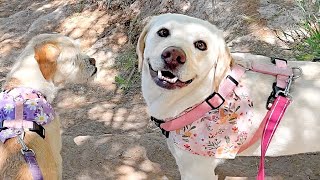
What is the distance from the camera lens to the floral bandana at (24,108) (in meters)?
3.35

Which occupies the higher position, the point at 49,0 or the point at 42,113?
the point at 42,113

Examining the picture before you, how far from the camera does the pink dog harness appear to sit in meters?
3.21

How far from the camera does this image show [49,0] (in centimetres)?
1012

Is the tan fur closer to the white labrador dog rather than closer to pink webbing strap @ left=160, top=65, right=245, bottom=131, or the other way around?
the white labrador dog

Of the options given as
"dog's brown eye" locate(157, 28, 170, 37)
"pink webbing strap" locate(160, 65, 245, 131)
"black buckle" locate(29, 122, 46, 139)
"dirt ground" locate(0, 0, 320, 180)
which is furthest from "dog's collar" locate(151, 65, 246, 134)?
"dirt ground" locate(0, 0, 320, 180)

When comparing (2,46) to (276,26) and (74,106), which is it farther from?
(276,26)

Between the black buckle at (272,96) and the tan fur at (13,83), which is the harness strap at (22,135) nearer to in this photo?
the tan fur at (13,83)

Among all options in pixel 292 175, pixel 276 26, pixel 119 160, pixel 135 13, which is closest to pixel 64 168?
pixel 119 160

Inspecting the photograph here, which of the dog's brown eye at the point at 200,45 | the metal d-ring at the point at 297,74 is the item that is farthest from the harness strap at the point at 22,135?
the metal d-ring at the point at 297,74

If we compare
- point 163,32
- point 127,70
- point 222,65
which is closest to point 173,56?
point 163,32

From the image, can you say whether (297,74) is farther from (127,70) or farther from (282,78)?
(127,70)

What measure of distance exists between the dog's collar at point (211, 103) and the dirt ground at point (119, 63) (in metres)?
1.11

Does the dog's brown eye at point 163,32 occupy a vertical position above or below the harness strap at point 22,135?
above

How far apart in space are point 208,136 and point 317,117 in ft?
2.38
